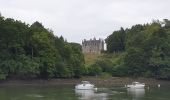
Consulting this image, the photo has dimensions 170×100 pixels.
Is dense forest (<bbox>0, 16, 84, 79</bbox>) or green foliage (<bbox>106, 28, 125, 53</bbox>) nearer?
dense forest (<bbox>0, 16, 84, 79</bbox>)

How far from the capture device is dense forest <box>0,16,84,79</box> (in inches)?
4277

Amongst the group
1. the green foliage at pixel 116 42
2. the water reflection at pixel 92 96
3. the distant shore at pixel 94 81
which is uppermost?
the green foliage at pixel 116 42

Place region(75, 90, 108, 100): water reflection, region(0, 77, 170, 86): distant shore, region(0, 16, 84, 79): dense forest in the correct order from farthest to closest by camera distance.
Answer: region(0, 16, 84, 79): dense forest, region(0, 77, 170, 86): distant shore, region(75, 90, 108, 100): water reflection

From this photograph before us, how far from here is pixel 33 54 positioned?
117812 mm

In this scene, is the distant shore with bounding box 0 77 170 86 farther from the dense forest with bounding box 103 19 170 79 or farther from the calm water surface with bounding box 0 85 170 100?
the calm water surface with bounding box 0 85 170 100

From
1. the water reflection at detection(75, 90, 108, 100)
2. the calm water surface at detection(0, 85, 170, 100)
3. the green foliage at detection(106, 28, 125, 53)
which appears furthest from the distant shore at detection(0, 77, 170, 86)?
the green foliage at detection(106, 28, 125, 53)

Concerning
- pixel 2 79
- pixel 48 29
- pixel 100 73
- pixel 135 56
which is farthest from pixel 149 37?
pixel 2 79

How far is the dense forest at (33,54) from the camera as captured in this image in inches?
4277

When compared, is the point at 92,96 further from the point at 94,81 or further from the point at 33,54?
the point at 94,81

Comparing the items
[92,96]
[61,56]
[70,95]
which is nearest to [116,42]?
[61,56]

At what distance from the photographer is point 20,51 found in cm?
11306

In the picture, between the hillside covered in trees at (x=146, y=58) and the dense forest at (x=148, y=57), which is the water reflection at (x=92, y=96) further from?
the dense forest at (x=148, y=57)

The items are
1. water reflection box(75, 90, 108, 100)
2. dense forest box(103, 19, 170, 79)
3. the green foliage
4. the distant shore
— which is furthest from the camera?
the green foliage

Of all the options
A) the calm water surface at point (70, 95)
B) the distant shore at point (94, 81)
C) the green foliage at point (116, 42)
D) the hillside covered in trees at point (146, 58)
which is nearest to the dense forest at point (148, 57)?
the hillside covered in trees at point (146, 58)
